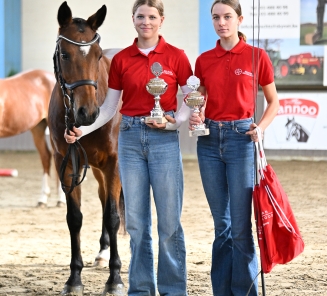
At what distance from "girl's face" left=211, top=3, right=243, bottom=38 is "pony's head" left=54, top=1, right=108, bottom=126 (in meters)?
0.81

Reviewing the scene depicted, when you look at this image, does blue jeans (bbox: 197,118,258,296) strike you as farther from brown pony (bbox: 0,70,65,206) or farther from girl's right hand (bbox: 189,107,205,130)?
brown pony (bbox: 0,70,65,206)

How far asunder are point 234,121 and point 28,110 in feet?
18.3

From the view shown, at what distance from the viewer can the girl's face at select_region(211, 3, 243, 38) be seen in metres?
3.57

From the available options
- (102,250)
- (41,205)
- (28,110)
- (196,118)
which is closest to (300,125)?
(28,110)

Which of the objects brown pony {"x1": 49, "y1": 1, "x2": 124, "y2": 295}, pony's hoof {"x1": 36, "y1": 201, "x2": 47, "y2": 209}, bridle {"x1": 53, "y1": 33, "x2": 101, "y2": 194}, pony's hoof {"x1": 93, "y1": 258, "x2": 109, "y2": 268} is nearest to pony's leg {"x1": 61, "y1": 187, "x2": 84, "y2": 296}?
brown pony {"x1": 49, "y1": 1, "x2": 124, "y2": 295}

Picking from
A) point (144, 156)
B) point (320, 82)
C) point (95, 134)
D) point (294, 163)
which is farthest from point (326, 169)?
point (144, 156)

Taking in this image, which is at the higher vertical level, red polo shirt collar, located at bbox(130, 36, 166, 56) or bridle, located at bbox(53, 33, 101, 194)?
red polo shirt collar, located at bbox(130, 36, 166, 56)

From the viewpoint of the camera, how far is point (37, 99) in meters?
8.91

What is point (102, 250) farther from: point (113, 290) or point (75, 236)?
point (113, 290)

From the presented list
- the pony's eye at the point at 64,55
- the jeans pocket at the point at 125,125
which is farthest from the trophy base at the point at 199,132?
the pony's eye at the point at 64,55

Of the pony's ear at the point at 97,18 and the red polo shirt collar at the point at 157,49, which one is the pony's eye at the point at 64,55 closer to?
the pony's ear at the point at 97,18

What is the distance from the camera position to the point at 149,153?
12.3 ft

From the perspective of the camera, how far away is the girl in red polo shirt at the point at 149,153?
3713 millimetres

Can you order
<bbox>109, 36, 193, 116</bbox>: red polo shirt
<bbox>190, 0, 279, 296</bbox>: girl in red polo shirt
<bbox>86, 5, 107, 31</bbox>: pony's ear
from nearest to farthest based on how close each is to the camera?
1. <bbox>190, 0, 279, 296</bbox>: girl in red polo shirt
2. <bbox>109, 36, 193, 116</bbox>: red polo shirt
3. <bbox>86, 5, 107, 31</bbox>: pony's ear
